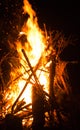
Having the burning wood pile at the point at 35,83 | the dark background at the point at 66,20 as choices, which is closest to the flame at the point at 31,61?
the burning wood pile at the point at 35,83

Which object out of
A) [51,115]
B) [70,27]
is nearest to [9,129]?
[51,115]

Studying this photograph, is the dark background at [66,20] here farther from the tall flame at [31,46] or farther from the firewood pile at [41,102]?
the firewood pile at [41,102]

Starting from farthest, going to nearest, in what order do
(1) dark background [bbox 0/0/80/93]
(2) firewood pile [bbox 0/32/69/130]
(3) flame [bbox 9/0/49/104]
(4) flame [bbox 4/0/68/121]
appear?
1. (1) dark background [bbox 0/0/80/93]
2. (3) flame [bbox 9/0/49/104]
3. (4) flame [bbox 4/0/68/121]
4. (2) firewood pile [bbox 0/32/69/130]

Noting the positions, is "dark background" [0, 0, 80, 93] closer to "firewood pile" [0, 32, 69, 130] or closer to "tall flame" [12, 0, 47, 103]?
"tall flame" [12, 0, 47, 103]

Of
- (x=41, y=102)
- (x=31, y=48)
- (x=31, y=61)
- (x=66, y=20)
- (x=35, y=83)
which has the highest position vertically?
(x=66, y=20)

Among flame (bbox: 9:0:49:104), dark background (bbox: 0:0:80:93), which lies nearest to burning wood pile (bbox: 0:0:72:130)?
flame (bbox: 9:0:49:104)

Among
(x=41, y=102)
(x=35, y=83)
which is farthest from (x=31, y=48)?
(x=41, y=102)

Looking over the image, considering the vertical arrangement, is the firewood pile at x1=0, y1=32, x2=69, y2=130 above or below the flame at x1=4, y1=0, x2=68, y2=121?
below

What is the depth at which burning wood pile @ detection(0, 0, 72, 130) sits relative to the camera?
264 inches

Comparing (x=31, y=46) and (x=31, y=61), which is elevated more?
(x=31, y=46)

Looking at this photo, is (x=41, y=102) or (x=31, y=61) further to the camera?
(x=31, y=61)

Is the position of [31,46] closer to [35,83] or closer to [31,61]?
[31,61]

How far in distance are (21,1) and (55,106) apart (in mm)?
3285

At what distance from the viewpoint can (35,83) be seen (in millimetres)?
6789
